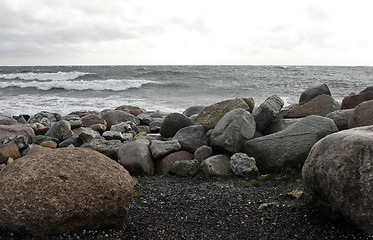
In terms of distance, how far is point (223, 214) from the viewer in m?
4.44

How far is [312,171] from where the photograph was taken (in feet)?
12.8

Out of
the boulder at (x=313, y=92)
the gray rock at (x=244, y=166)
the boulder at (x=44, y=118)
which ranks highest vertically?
the boulder at (x=313, y=92)

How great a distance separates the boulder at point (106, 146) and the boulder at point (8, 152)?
156 cm

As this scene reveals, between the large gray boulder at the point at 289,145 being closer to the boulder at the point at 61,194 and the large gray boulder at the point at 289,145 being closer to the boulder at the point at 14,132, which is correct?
the boulder at the point at 61,194

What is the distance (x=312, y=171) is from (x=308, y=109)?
5679mm

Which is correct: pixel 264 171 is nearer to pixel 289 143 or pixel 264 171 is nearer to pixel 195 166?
pixel 289 143

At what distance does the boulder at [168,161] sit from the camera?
652cm

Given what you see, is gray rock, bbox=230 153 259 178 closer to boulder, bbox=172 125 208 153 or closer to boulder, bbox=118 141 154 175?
boulder, bbox=172 125 208 153

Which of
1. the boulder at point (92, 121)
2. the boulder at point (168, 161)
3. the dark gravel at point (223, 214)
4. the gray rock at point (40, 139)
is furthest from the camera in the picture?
the boulder at point (92, 121)

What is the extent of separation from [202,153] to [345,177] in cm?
352

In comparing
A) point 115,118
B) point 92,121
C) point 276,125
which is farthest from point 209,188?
point 115,118

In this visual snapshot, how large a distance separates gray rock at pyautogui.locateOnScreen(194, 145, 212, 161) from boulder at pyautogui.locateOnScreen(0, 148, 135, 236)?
2655 millimetres

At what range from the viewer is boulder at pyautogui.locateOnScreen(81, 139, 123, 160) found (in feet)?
22.9

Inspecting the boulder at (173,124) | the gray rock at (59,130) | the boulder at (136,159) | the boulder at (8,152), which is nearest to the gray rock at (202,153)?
the boulder at (136,159)
